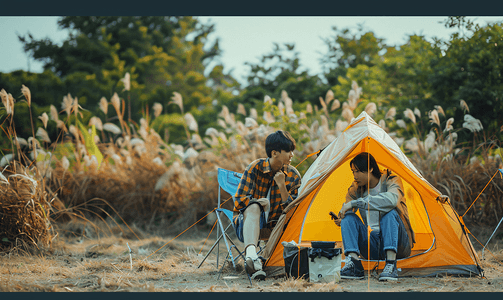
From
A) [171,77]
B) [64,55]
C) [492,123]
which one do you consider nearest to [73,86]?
[64,55]

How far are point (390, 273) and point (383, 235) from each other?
0.27m

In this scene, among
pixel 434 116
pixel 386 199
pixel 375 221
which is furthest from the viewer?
pixel 434 116

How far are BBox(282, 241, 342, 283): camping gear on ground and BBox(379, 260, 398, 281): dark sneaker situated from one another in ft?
1.10

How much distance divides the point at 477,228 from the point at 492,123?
1.78 m

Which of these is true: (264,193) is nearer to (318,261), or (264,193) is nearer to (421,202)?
(318,261)

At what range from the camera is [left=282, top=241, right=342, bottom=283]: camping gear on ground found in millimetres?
2945

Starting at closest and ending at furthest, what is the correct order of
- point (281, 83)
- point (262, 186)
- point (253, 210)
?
point (253, 210)
point (262, 186)
point (281, 83)

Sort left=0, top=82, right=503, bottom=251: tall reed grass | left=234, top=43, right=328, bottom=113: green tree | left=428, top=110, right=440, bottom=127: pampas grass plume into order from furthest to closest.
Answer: left=234, top=43, right=328, bottom=113: green tree
left=0, top=82, right=503, bottom=251: tall reed grass
left=428, top=110, right=440, bottom=127: pampas grass plume

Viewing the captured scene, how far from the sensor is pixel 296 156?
6016 mm

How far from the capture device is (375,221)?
3.34 m

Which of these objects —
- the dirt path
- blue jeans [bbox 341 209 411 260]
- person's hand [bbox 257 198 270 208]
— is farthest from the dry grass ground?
person's hand [bbox 257 198 270 208]

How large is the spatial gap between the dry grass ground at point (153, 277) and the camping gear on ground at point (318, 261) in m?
0.10

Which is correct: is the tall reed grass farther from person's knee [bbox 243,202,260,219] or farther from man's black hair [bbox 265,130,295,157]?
person's knee [bbox 243,202,260,219]

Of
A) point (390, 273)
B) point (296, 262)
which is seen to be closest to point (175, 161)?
point (296, 262)
